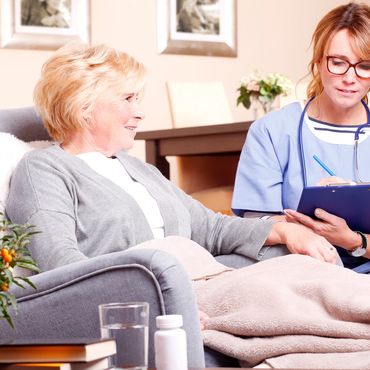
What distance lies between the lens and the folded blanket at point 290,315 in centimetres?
153

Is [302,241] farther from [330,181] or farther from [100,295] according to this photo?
[100,295]

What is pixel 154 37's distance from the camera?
5.85 metres

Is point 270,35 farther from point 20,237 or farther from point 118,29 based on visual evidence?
point 20,237

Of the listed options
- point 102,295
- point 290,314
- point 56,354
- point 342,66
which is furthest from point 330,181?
point 56,354

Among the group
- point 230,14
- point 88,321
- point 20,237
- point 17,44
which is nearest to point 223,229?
point 88,321

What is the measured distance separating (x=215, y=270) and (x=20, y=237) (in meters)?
0.84

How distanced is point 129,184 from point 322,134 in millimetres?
579

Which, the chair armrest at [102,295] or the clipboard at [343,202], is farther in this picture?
the clipboard at [343,202]

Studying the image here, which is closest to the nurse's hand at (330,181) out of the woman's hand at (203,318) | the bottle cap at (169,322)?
the woman's hand at (203,318)

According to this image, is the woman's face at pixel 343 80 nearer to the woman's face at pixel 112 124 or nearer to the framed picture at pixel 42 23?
the woman's face at pixel 112 124

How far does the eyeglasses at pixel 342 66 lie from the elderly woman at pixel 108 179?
473 millimetres

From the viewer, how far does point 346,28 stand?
96.0 inches

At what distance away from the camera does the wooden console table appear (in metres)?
4.06

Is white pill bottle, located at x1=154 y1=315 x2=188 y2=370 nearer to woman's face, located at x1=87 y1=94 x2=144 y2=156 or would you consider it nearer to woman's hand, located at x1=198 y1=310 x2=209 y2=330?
woman's hand, located at x1=198 y1=310 x2=209 y2=330
